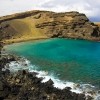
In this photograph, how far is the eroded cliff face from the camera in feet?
352

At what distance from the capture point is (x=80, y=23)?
110250mm

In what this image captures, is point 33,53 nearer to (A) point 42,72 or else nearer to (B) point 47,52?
(B) point 47,52

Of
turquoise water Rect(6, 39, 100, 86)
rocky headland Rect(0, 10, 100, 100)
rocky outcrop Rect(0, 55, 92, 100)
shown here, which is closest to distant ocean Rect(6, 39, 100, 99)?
turquoise water Rect(6, 39, 100, 86)

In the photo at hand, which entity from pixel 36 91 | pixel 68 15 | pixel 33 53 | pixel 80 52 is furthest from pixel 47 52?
pixel 68 15

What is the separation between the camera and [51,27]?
11075 centimetres

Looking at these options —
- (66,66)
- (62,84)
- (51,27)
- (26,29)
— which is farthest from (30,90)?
(51,27)

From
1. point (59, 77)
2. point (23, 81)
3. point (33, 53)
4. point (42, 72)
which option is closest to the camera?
point (23, 81)

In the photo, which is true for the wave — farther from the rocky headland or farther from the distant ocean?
the rocky headland

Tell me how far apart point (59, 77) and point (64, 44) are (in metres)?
42.7

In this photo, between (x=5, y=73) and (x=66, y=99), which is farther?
(x=5, y=73)

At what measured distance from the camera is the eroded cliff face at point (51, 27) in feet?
352

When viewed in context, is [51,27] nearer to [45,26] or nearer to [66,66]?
[45,26]

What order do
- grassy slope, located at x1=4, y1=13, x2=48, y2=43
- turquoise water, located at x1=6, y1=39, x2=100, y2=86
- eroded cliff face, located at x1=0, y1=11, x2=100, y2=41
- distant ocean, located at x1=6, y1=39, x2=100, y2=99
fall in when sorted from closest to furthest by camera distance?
distant ocean, located at x1=6, y1=39, x2=100, y2=99 < turquoise water, located at x1=6, y1=39, x2=100, y2=86 < grassy slope, located at x1=4, y1=13, x2=48, y2=43 < eroded cliff face, located at x1=0, y1=11, x2=100, y2=41

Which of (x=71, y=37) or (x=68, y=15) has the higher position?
(x=68, y=15)
